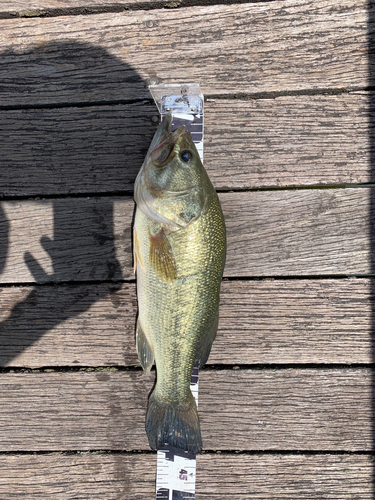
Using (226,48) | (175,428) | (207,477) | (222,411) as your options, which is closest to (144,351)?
(175,428)

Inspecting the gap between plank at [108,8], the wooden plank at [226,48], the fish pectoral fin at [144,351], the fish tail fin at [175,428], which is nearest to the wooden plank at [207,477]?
the fish tail fin at [175,428]

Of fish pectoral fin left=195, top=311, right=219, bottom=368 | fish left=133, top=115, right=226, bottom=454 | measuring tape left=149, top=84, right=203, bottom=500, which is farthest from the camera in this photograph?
measuring tape left=149, top=84, right=203, bottom=500

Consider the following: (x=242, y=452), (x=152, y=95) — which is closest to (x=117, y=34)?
(x=152, y=95)

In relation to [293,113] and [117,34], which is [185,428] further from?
[117,34]

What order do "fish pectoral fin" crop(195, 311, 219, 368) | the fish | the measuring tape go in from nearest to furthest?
the fish
"fish pectoral fin" crop(195, 311, 219, 368)
the measuring tape

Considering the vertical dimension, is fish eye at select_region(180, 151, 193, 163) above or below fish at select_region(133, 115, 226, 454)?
above

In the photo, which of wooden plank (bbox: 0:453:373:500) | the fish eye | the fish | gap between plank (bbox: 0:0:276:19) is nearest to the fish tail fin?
the fish

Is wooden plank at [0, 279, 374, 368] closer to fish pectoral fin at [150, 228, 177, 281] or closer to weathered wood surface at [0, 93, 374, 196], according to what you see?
fish pectoral fin at [150, 228, 177, 281]
